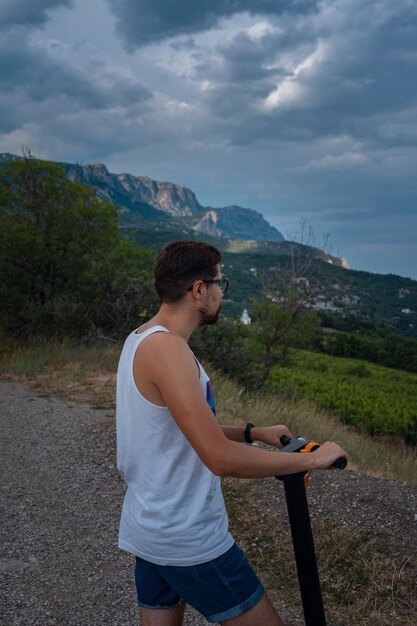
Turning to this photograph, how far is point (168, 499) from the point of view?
5.70 ft

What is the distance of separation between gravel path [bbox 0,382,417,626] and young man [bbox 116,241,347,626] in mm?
1900

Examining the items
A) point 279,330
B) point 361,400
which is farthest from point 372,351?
point 279,330

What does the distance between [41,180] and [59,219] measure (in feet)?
3.57

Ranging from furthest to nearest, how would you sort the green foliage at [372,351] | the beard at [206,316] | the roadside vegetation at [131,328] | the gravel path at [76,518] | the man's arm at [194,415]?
the green foliage at [372,351] < the roadside vegetation at [131,328] < the gravel path at [76,518] < the beard at [206,316] < the man's arm at [194,415]

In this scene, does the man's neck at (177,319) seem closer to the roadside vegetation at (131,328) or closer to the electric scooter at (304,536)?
the electric scooter at (304,536)

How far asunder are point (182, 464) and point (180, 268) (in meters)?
0.58

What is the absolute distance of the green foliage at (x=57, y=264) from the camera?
13.0 metres

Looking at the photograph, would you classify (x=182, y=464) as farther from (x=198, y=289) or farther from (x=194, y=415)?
(x=198, y=289)

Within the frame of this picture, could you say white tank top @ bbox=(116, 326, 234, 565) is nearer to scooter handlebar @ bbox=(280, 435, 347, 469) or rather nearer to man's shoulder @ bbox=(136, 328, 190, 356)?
man's shoulder @ bbox=(136, 328, 190, 356)

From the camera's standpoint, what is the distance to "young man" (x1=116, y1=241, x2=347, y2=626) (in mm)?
1654

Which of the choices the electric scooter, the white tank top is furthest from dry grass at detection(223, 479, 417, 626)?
the white tank top

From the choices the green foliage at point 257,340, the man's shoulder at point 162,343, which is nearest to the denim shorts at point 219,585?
the man's shoulder at point 162,343

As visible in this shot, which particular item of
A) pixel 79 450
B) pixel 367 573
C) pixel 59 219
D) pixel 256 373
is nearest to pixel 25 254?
pixel 59 219

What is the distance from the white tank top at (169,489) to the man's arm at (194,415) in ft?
0.29
